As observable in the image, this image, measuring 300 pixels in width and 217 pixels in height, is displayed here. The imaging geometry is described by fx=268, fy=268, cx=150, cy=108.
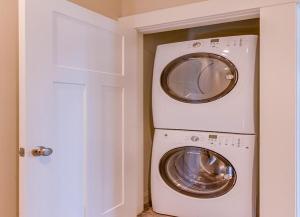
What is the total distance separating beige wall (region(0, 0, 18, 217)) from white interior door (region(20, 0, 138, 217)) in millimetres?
198

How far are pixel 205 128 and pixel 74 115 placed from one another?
100cm

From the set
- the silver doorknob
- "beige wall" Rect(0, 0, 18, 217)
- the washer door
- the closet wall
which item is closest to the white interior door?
the silver doorknob

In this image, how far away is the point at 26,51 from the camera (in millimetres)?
1298

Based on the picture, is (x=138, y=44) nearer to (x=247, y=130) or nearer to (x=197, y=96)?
(x=197, y=96)

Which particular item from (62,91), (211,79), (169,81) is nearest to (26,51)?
(62,91)

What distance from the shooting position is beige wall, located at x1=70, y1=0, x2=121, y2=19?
1910mm

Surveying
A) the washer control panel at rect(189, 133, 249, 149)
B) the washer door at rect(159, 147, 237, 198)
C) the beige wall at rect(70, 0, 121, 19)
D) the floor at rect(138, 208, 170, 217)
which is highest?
the beige wall at rect(70, 0, 121, 19)

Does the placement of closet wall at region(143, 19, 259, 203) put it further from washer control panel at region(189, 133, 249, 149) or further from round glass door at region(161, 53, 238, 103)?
washer control panel at region(189, 133, 249, 149)

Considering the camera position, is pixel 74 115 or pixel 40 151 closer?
pixel 40 151

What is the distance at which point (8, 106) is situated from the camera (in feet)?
4.74

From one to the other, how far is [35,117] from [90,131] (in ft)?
1.36

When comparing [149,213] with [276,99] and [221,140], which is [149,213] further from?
[276,99]

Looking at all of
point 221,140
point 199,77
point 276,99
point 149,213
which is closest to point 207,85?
point 199,77

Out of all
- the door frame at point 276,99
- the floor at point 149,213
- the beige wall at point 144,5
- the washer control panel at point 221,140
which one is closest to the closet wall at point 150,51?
the floor at point 149,213
